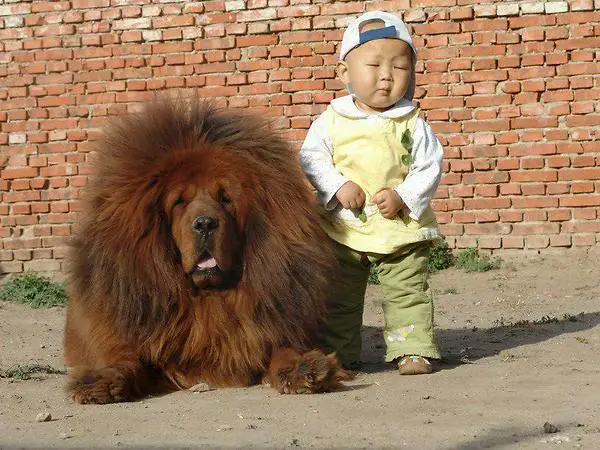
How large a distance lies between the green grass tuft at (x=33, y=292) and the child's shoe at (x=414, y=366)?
13.5ft

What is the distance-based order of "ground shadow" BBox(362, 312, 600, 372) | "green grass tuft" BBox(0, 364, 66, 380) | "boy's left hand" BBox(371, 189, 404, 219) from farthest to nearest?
"ground shadow" BBox(362, 312, 600, 372)
"green grass tuft" BBox(0, 364, 66, 380)
"boy's left hand" BBox(371, 189, 404, 219)

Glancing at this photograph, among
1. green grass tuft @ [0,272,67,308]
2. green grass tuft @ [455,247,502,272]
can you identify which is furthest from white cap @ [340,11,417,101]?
green grass tuft @ [0,272,67,308]

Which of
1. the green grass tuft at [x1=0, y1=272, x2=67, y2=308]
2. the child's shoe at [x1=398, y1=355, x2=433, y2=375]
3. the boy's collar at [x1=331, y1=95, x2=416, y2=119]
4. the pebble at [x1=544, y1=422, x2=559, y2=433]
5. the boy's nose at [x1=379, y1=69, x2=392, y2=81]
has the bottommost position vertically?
the green grass tuft at [x1=0, y1=272, x2=67, y2=308]

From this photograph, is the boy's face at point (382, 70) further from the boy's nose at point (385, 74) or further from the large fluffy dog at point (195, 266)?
the large fluffy dog at point (195, 266)

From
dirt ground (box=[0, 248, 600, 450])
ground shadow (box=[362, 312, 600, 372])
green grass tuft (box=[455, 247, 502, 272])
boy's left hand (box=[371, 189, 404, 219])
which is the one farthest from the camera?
green grass tuft (box=[455, 247, 502, 272])

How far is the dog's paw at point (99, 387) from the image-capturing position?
13.8 ft

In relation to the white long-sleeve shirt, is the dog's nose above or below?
below

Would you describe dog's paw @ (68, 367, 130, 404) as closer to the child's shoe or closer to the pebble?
the child's shoe

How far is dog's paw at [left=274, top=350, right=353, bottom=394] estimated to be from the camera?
4.28m

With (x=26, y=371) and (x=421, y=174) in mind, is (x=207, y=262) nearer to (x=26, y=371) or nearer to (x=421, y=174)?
(x=421, y=174)

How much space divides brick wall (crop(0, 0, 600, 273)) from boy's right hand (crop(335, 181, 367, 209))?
419 centimetres

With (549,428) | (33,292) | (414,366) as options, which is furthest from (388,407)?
(33,292)

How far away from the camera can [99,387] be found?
4215 millimetres

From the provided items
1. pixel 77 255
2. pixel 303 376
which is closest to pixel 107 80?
pixel 77 255
